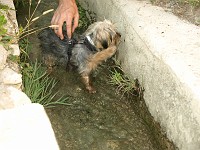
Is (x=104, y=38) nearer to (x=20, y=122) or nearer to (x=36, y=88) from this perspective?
(x=36, y=88)

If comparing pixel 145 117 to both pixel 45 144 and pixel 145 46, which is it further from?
pixel 45 144

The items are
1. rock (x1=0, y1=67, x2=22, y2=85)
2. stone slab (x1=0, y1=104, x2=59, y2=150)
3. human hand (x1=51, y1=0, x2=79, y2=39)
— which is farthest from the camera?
human hand (x1=51, y1=0, x2=79, y2=39)

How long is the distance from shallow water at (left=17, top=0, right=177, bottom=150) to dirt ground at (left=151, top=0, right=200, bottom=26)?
1.14 m

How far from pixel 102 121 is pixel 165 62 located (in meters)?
1.06

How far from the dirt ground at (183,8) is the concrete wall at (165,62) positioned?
0.43 feet

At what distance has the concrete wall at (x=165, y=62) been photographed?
2.97 meters

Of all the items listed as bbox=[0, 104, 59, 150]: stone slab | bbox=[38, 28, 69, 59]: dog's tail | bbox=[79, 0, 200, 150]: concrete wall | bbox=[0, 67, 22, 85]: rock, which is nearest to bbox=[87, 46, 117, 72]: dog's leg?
bbox=[79, 0, 200, 150]: concrete wall

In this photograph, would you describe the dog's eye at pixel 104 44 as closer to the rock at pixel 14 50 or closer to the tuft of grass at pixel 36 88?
the tuft of grass at pixel 36 88

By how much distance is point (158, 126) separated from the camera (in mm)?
3564

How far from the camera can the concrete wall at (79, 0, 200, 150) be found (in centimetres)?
297

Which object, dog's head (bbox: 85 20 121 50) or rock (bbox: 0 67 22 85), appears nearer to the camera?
rock (bbox: 0 67 22 85)

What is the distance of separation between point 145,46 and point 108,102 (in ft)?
2.93

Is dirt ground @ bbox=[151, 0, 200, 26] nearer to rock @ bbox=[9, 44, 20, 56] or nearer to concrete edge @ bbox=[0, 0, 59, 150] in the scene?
rock @ bbox=[9, 44, 20, 56]

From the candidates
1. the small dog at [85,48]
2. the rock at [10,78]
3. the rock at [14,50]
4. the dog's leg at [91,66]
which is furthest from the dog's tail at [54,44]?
the rock at [10,78]
